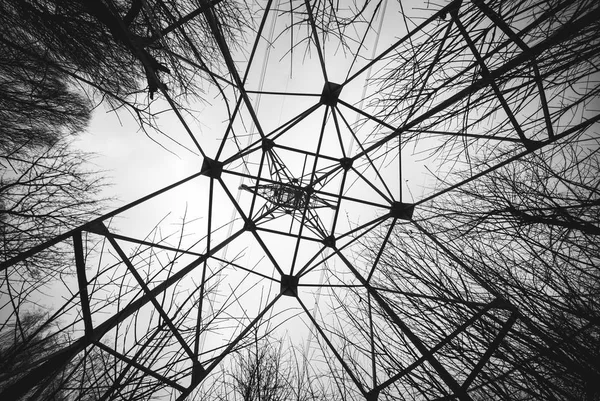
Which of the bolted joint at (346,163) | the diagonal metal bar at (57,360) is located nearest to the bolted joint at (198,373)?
the diagonal metal bar at (57,360)

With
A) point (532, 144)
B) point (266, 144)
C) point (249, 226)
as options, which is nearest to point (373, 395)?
point (249, 226)

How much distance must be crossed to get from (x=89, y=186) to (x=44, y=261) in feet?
6.24

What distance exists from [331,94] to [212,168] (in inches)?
93.6

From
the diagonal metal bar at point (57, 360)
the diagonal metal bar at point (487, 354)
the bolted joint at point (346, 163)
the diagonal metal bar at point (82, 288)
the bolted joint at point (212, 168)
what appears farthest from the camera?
the bolted joint at point (346, 163)

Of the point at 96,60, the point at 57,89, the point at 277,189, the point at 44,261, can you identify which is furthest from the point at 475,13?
the point at 57,89

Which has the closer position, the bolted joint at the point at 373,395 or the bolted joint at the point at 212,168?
the bolted joint at the point at 373,395

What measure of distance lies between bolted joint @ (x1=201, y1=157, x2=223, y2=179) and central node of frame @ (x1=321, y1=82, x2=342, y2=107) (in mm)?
2096

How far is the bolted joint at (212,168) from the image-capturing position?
4.15 m

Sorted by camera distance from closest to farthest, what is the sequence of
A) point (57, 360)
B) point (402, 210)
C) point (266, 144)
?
point (57, 360) → point (402, 210) → point (266, 144)

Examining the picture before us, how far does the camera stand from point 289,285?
4.83m

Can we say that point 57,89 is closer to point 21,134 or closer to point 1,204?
point 21,134

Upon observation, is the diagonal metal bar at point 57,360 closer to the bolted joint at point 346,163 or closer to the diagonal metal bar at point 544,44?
the diagonal metal bar at point 544,44

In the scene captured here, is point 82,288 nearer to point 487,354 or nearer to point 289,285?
point 289,285

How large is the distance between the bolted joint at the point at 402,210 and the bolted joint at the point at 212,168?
10.8ft
